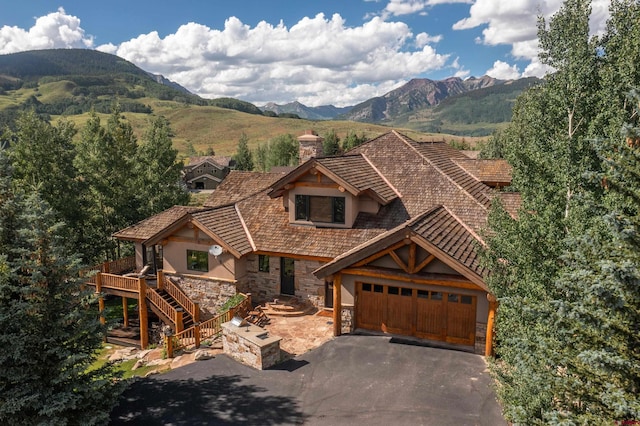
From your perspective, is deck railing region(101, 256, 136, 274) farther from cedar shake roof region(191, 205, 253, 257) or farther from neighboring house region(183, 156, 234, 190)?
neighboring house region(183, 156, 234, 190)

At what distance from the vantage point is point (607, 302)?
6.07 meters

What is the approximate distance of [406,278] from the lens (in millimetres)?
14820

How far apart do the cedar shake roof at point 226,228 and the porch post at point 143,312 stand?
4376mm

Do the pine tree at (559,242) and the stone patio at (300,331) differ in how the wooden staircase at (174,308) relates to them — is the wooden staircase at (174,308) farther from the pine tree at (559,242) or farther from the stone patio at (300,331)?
the pine tree at (559,242)


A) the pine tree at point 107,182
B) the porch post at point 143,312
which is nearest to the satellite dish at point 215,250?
the porch post at point 143,312

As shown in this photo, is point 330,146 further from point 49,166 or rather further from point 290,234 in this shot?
point 290,234

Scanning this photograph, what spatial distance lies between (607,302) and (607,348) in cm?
95

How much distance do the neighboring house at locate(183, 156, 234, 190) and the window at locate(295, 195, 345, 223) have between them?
6787cm

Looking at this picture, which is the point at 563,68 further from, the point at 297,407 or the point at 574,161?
the point at 297,407

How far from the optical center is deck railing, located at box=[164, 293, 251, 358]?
1627cm

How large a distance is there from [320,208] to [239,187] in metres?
8.51

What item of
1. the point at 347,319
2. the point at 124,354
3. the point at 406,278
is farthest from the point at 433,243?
the point at 124,354

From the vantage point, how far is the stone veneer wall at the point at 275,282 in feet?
63.2

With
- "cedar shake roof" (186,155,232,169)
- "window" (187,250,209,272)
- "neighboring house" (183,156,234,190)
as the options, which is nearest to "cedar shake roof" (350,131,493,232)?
"window" (187,250,209,272)
